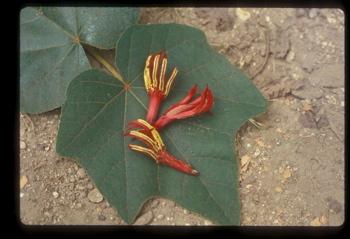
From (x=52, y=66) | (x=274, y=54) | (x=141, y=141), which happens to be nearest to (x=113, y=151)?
(x=141, y=141)

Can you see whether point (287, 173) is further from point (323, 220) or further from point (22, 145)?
point (22, 145)

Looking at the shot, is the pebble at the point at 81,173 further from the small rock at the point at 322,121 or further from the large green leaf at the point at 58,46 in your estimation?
the small rock at the point at 322,121

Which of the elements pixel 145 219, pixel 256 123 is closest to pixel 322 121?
pixel 256 123

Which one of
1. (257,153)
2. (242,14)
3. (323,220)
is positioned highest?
(242,14)

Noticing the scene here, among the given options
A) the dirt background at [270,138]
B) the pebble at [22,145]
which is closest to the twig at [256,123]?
the dirt background at [270,138]

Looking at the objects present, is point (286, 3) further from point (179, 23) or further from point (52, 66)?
point (52, 66)

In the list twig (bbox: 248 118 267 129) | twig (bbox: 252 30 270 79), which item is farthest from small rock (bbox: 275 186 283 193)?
twig (bbox: 252 30 270 79)

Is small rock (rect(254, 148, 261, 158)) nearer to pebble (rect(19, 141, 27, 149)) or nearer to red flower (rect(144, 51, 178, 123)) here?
red flower (rect(144, 51, 178, 123))
